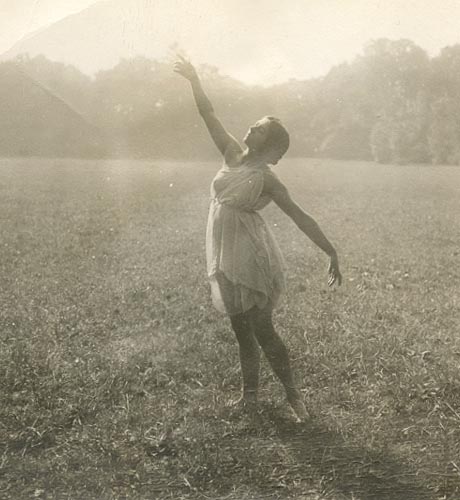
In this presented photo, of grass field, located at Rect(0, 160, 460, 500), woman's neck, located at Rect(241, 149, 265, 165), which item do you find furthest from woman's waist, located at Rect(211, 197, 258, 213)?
grass field, located at Rect(0, 160, 460, 500)

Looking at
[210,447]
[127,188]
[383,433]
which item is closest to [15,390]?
[210,447]

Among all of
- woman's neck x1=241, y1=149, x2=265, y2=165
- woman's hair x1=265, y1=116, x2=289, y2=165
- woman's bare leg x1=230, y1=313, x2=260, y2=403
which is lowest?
woman's bare leg x1=230, y1=313, x2=260, y2=403

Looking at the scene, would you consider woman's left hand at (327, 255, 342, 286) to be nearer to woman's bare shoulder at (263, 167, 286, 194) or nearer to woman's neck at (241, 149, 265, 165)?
woman's bare shoulder at (263, 167, 286, 194)

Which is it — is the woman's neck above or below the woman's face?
below

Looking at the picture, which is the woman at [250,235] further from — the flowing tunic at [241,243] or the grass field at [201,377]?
the grass field at [201,377]

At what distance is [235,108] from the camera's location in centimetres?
760

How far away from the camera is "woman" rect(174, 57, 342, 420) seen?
11.2 ft

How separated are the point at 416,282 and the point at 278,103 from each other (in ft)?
9.97

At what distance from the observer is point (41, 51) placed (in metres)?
6.71

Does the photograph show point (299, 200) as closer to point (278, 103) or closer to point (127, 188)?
point (127, 188)

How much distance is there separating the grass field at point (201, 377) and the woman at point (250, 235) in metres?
0.51

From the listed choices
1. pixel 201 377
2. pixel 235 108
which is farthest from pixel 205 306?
pixel 235 108

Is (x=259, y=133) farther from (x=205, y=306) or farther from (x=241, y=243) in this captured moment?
(x=205, y=306)

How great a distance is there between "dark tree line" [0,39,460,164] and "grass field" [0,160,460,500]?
1.79 meters
